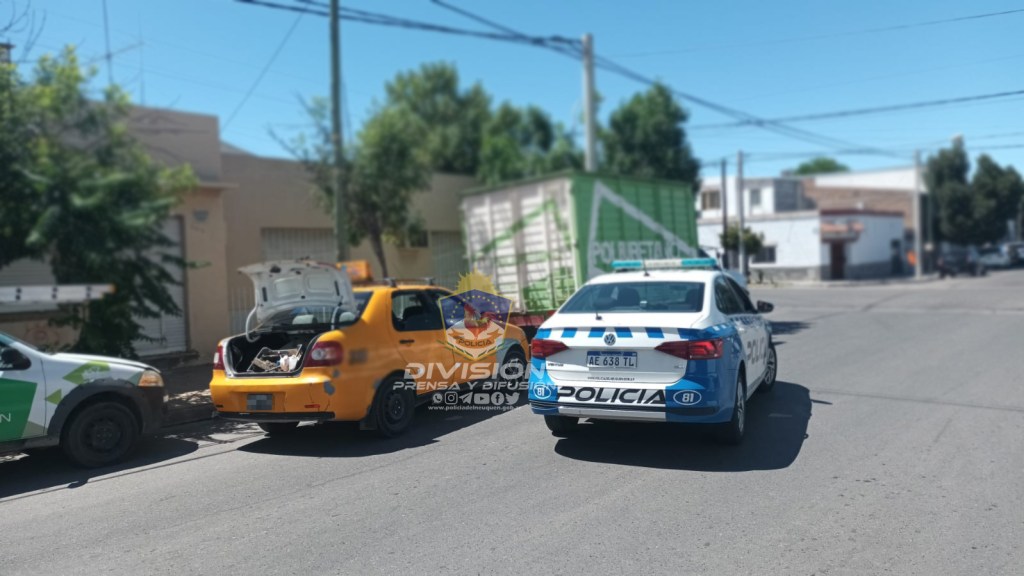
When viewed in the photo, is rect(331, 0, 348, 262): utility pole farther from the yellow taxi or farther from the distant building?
the distant building

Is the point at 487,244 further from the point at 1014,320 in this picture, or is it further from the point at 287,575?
the point at 1014,320

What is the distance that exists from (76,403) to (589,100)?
15259mm

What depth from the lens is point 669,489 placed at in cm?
562

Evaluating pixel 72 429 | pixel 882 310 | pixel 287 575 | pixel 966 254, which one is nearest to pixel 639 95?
pixel 882 310

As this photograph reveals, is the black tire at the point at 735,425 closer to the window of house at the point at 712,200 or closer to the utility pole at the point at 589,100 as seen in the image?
the utility pole at the point at 589,100

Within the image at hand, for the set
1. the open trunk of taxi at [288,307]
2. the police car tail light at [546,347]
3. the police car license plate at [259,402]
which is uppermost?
the open trunk of taxi at [288,307]

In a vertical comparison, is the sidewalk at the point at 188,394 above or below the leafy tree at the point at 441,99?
below

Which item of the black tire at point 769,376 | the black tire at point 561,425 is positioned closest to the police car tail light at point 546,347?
the black tire at point 561,425

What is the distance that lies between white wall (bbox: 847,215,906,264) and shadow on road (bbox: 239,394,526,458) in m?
38.0

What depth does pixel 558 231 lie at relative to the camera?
12672 millimetres

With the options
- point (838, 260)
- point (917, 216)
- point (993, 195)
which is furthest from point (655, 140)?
point (993, 195)

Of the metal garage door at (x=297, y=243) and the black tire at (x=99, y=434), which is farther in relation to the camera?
the metal garage door at (x=297, y=243)

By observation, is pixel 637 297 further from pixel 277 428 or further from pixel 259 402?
pixel 277 428

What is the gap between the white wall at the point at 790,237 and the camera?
39719 millimetres
